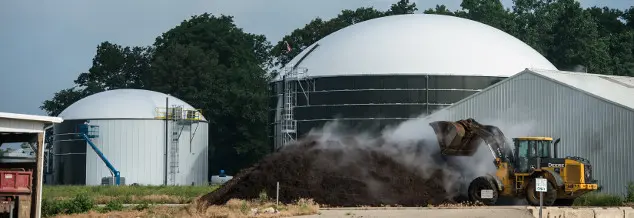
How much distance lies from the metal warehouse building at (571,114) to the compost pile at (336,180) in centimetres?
932

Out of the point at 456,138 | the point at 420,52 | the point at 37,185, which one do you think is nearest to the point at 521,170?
the point at 456,138

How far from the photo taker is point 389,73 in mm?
66625

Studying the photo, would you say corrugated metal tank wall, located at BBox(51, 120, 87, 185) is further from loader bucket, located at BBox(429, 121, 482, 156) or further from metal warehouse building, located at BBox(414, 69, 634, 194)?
loader bucket, located at BBox(429, 121, 482, 156)

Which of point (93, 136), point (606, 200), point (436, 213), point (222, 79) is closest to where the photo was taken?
point (436, 213)

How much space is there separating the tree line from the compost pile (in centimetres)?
5122

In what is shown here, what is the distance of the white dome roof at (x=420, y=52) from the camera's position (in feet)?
220

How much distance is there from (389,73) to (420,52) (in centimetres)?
252

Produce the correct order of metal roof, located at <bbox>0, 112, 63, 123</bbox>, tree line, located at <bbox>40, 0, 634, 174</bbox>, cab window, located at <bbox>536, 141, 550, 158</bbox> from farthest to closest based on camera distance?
tree line, located at <bbox>40, 0, 634, 174</bbox> < cab window, located at <bbox>536, 141, 550, 158</bbox> < metal roof, located at <bbox>0, 112, 63, 123</bbox>

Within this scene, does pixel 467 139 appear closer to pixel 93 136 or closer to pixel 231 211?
pixel 231 211

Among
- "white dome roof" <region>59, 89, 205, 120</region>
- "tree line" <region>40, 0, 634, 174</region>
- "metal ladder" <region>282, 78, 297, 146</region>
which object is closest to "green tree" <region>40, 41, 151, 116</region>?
"tree line" <region>40, 0, 634, 174</region>

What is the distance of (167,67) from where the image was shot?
114688 millimetres

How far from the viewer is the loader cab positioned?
43094mm

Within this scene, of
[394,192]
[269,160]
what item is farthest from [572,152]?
[269,160]

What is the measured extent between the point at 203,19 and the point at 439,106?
2678 inches
